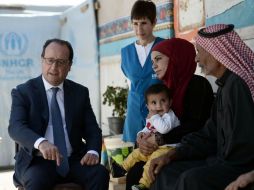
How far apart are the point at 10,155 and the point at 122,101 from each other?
89.8 inches

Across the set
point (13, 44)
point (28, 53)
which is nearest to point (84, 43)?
point (28, 53)

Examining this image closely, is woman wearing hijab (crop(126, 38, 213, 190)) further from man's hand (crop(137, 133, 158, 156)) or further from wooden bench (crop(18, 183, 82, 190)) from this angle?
wooden bench (crop(18, 183, 82, 190))

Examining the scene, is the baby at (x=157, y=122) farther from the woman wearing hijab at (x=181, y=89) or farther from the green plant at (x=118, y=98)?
the green plant at (x=118, y=98)

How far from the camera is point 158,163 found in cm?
300

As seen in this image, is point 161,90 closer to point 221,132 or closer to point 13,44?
point 221,132

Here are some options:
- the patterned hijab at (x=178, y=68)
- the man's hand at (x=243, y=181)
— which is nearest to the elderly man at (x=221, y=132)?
the man's hand at (x=243, y=181)

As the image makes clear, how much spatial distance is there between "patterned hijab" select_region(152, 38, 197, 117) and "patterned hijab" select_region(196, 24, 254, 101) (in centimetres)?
54

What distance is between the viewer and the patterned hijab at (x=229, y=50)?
2.59m

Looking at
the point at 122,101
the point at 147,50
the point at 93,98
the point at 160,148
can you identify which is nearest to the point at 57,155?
the point at 160,148

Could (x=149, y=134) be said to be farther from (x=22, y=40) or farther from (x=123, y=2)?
(x=22, y=40)

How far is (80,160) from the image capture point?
3232 millimetres

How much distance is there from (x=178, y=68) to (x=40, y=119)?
106cm

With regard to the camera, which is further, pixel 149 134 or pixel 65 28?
pixel 65 28

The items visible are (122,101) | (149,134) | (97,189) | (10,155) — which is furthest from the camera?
(10,155)
